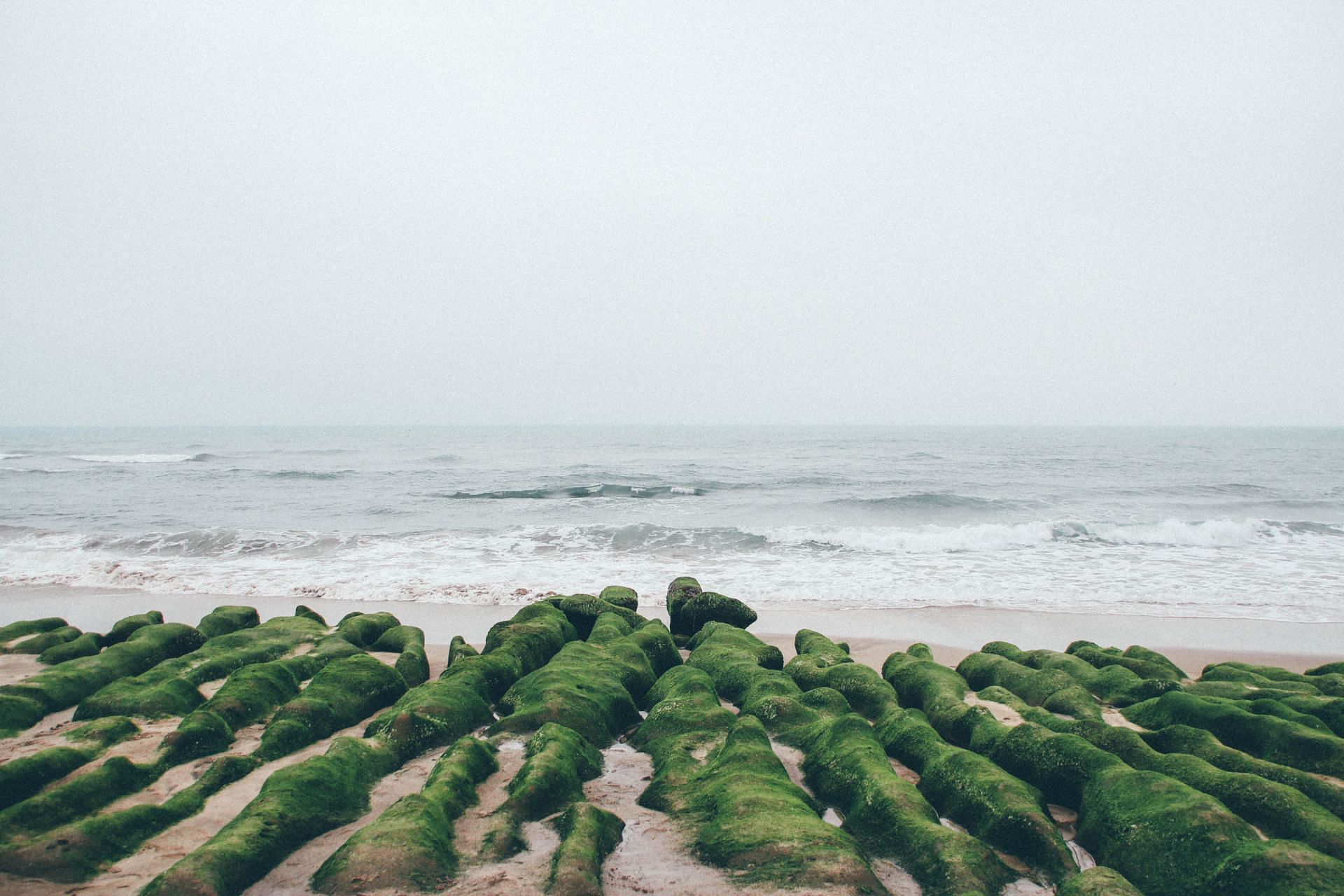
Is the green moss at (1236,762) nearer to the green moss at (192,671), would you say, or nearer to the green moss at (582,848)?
the green moss at (582,848)

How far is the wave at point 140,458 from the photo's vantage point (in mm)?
45250

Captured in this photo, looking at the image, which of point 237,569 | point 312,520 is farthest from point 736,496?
point 237,569

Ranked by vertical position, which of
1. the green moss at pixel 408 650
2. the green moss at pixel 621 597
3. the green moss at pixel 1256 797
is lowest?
the green moss at pixel 408 650

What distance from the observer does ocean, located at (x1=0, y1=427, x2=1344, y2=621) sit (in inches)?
484

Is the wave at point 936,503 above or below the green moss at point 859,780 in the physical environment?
below

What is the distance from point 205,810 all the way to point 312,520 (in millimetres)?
18147

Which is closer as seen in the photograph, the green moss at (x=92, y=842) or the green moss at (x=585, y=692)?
the green moss at (x=92, y=842)

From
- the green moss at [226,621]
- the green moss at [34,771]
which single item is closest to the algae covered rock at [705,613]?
the green moss at [226,621]

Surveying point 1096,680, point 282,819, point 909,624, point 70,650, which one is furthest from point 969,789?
point 70,650

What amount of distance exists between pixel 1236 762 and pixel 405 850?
544cm

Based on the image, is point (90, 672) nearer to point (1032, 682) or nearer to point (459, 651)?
point (459, 651)

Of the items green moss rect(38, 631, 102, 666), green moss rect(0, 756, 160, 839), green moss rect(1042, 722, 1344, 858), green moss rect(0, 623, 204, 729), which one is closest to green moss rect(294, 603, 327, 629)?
green moss rect(0, 623, 204, 729)

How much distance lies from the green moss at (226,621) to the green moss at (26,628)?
66.3 inches

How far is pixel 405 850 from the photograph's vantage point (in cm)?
329
